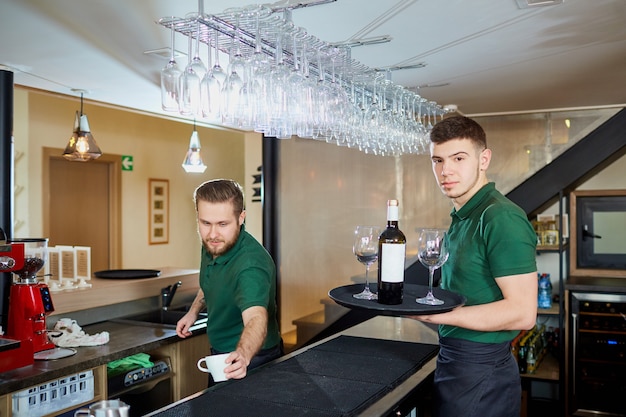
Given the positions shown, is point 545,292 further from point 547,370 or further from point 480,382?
point 480,382

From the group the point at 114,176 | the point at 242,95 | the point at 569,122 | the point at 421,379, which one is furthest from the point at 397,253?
the point at 114,176

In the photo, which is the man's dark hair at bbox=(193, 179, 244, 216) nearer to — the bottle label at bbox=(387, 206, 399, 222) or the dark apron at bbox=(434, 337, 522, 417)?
the bottle label at bbox=(387, 206, 399, 222)

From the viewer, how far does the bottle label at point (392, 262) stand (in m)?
1.88

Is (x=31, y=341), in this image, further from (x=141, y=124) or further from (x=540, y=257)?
(x=141, y=124)

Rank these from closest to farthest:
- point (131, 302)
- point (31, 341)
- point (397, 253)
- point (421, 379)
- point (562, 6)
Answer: point (397, 253), point (421, 379), point (562, 6), point (31, 341), point (131, 302)

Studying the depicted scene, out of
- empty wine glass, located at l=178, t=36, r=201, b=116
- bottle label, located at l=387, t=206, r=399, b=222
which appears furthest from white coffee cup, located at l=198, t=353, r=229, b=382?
empty wine glass, located at l=178, t=36, r=201, b=116

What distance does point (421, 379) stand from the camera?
82.5 inches

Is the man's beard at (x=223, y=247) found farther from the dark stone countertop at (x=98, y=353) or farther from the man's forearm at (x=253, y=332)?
the dark stone countertop at (x=98, y=353)

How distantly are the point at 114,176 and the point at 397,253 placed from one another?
535cm

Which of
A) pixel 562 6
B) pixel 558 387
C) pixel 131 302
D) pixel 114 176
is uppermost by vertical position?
pixel 562 6

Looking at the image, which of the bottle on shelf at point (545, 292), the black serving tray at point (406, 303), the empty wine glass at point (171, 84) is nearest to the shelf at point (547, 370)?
the bottle on shelf at point (545, 292)

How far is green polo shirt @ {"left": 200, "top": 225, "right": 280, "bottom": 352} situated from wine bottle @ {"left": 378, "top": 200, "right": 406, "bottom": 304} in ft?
1.50

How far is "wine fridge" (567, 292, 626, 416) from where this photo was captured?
14.3 ft

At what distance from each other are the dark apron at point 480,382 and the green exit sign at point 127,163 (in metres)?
5.40
